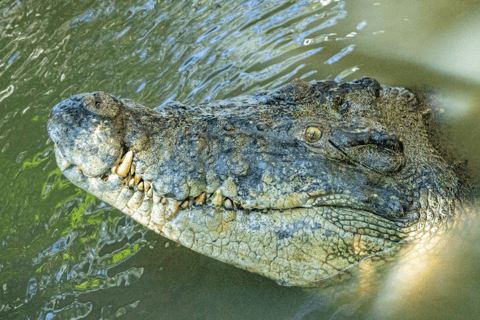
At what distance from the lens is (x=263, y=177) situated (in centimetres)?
262

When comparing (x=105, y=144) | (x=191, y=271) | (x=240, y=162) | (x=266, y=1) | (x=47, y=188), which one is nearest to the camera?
(x=105, y=144)

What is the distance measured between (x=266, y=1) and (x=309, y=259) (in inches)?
173

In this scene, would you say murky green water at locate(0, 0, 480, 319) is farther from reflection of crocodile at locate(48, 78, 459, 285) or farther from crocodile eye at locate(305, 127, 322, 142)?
crocodile eye at locate(305, 127, 322, 142)

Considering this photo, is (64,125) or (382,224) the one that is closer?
(64,125)

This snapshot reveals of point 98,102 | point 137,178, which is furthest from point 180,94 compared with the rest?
point 137,178

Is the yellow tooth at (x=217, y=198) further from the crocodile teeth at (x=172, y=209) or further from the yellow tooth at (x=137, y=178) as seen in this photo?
the yellow tooth at (x=137, y=178)

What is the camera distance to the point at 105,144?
2.43 metres

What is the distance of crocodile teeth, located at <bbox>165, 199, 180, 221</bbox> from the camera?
260 centimetres

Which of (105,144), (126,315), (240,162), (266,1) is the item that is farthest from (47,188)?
(266,1)

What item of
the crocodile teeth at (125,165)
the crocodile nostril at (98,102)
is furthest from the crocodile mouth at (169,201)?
the crocodile nostril at (98,102)

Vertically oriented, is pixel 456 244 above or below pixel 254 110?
below

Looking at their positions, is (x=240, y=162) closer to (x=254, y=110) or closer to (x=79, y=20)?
(x=254, y=110)

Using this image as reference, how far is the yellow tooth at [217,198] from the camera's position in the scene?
260 centimetres

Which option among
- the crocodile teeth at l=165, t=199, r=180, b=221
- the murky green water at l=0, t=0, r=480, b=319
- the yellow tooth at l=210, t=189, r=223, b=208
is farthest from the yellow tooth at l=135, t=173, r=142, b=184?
the murky green water at l=0, t=0, r=480, b=319
